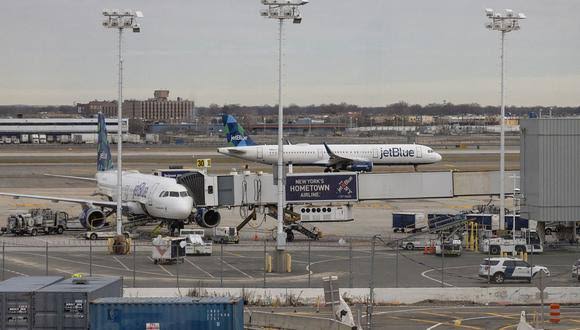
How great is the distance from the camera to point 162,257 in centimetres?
6369

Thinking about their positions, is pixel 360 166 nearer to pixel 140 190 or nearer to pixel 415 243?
pixel 140 190

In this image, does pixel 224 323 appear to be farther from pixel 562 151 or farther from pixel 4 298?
pixel 562 151

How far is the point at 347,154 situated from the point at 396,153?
587 cm

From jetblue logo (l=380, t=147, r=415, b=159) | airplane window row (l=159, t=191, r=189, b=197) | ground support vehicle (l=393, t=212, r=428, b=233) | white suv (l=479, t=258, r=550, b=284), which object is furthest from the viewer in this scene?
jetblue logo (l=380, t=147, r=415, b=159)

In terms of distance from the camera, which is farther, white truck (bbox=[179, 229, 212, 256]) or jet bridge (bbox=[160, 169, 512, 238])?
jet bridge (bbox=[160, 169, 512, 238])

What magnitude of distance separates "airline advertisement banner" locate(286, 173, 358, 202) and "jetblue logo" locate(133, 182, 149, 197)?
988 cm

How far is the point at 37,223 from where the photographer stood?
80938mm

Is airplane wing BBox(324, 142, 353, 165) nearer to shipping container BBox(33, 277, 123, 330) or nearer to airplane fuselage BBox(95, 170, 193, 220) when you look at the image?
airplane fuselage BBox(95, 170, 193, 220)

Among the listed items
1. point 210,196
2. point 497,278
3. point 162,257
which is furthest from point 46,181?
point 497,278

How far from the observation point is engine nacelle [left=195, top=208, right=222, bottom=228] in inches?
3142

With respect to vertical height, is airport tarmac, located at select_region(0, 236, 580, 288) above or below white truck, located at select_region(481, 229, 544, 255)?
below

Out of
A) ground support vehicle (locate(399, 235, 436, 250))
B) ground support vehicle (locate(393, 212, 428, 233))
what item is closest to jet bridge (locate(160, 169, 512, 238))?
ground support vehicle (locate(393, 212, 428, 233))

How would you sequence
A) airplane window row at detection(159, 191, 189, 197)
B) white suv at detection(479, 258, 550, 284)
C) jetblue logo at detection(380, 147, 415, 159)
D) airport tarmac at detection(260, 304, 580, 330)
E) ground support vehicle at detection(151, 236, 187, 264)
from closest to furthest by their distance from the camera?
1. airport tarmac at detection(260, 304, 580, 330)
2. white suv at detection(479, 258, 550, 284)
3. ground support vehicle at detection(151, 236, 187, 264)
4. airplane window row at detection(159, 191, 189, 197)
5. jetblue logo at detection(380, 147, 415, 159)

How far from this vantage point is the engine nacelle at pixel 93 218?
79.8 meters
